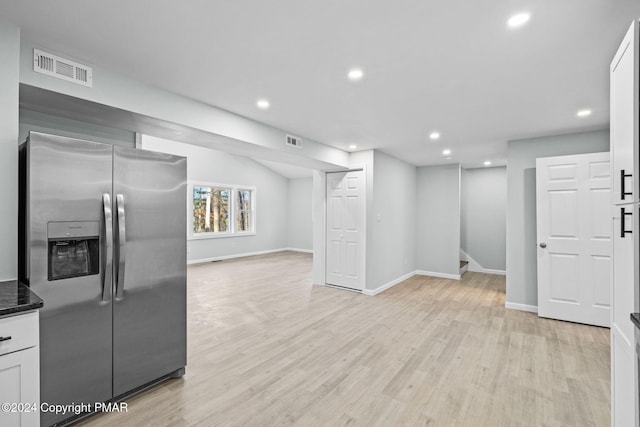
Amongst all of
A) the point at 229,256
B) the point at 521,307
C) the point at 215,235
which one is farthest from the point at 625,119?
the point at 229,256

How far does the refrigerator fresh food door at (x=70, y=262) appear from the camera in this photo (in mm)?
1886

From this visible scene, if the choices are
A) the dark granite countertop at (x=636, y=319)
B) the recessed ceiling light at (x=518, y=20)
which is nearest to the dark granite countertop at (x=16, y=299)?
the dark granite countertop at (x=636, y=319)

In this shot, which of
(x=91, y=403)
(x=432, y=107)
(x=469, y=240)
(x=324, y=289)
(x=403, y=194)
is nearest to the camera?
(x=91, y=403)

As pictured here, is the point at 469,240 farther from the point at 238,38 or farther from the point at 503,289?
the point at 238,38

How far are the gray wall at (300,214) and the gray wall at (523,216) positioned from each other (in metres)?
7.04

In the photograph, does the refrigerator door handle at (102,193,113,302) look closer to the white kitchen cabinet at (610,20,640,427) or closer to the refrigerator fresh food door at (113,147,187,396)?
the refrigerator fresh food door at (113,147,187,396)

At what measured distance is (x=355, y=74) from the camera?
248cm

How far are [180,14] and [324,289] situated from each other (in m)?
4.65

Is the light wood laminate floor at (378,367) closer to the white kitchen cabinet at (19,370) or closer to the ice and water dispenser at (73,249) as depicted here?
the white kitchen cabinet at (19,370)

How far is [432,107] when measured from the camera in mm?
3217

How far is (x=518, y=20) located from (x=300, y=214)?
9.64 meters

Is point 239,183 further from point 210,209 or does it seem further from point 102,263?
point 102,263

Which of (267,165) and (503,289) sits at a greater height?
(267,165)

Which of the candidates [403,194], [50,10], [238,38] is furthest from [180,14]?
[403,194]
